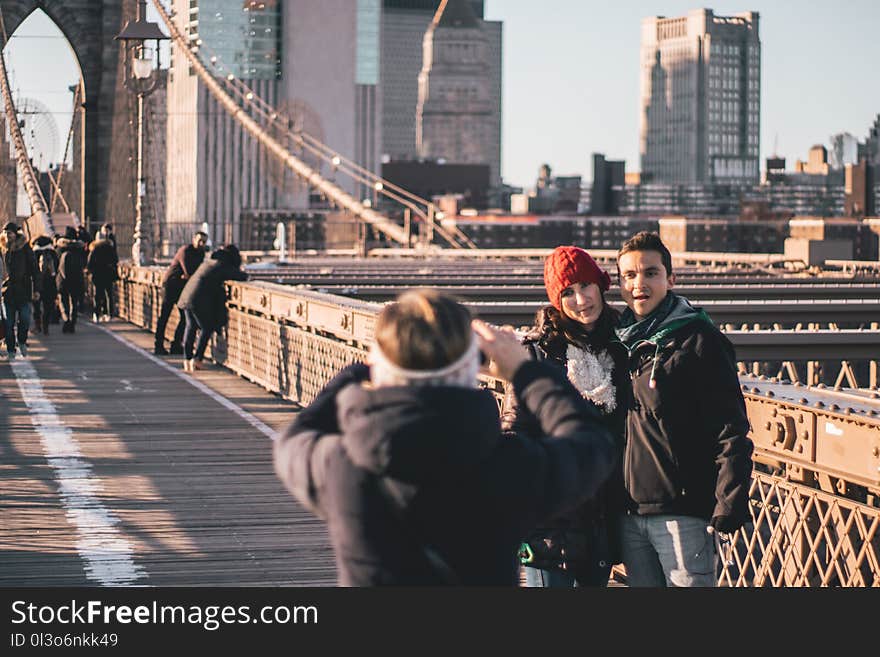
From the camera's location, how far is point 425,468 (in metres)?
3.68

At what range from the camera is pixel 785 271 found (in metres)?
38.1

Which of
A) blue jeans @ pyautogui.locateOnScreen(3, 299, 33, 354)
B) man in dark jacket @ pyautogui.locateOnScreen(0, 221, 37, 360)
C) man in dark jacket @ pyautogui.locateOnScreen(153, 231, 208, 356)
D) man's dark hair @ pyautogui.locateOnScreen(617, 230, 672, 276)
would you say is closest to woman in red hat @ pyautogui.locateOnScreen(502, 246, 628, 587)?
man's dark hair @ pyautogui.locateOnScreen(617, 230, 672, 276)

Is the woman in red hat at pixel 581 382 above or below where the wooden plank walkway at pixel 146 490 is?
above

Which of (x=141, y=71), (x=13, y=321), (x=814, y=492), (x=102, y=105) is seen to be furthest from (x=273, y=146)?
(x=814, y=492)

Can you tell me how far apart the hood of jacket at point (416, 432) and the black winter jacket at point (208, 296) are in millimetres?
16202

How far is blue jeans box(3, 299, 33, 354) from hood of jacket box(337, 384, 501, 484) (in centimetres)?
1801

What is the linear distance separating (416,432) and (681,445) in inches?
83.3

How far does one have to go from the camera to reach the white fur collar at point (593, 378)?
5.68 meters

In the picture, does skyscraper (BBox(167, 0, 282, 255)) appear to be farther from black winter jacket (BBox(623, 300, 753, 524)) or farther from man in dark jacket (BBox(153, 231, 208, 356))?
black winter jacket (BBox(623, 300, 753, 524))

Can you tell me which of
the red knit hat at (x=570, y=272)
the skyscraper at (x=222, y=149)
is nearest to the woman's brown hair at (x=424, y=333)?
the red knit hat at (x=570, y=272)

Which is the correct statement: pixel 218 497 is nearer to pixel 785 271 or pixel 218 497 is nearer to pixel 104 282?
pixel 104 282

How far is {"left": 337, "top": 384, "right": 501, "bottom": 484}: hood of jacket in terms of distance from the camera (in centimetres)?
366

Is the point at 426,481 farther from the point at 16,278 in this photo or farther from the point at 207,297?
the point at 16,278

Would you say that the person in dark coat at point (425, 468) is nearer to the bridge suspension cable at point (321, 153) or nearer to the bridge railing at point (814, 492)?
the bridge railing at point (814, 492)
